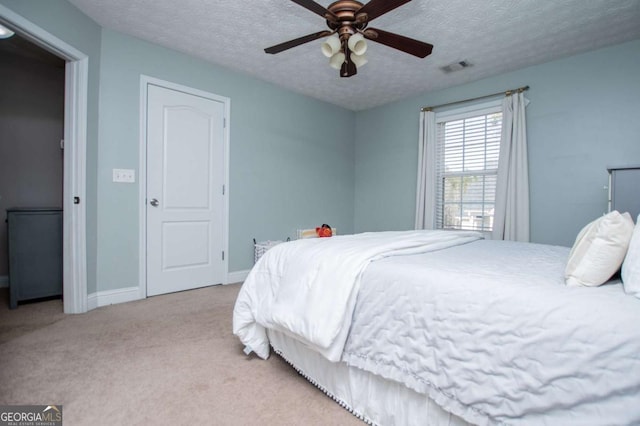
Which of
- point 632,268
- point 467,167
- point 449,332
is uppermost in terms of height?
point 467,167

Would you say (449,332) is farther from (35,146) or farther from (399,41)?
(35,146)

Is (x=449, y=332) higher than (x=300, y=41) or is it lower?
lower

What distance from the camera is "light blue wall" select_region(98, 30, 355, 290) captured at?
2785mm

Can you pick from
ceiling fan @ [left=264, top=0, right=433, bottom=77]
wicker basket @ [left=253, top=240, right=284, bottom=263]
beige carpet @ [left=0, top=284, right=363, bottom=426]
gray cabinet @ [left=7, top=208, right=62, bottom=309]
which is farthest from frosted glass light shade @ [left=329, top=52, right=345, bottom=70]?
gray cabinet @ [left=7, top=208, right=62, bottom=309]

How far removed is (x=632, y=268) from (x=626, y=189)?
80.0 inches

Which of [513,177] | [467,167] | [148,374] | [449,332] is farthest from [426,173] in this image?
[148,374]

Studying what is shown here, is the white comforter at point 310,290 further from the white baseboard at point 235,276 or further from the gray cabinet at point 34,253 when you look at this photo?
the gray cabinet at point 34,253

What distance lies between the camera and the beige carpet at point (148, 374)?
1.35 metres

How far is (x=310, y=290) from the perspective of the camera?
1.40 m

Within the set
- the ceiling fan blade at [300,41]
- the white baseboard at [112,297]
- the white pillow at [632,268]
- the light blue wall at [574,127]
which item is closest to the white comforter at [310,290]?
the white pillow at [632,268]

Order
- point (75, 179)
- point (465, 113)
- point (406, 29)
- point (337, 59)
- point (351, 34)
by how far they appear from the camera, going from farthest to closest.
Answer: point (465, 113), point (406, 29), point (75, 179), point (337, 59), point (351, 34)

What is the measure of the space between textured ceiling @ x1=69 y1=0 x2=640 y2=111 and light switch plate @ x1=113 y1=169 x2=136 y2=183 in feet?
4.12

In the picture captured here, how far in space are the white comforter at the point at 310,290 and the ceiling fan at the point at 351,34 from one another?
126 cm

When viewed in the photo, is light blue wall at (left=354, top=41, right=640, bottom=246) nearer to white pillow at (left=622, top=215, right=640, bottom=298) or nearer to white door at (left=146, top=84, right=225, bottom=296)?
white pillow at (left=622, top=215, right=640, bottom=298)
